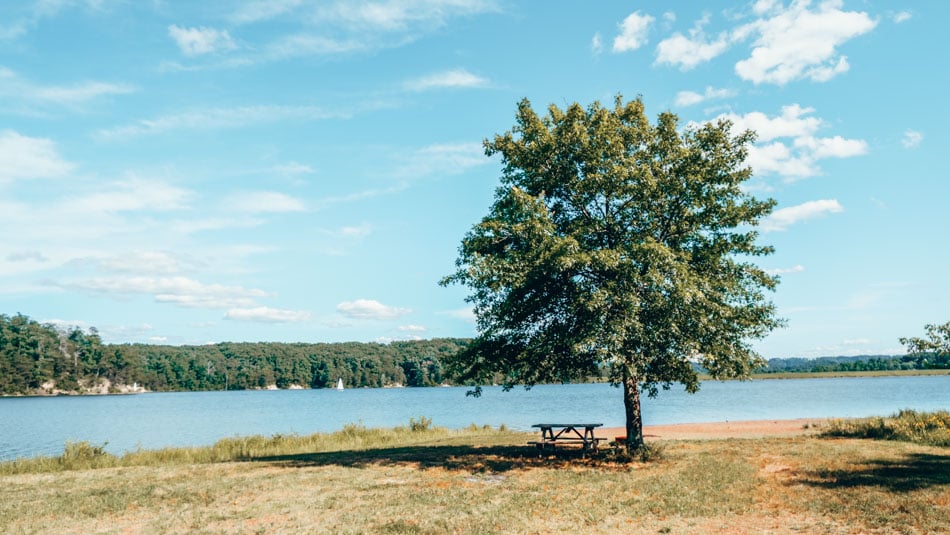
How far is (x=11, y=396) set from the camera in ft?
465

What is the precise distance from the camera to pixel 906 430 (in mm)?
23047

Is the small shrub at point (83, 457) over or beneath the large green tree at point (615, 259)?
beneath

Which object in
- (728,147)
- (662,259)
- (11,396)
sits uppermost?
(728,147)

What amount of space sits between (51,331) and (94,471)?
18758 centimetres

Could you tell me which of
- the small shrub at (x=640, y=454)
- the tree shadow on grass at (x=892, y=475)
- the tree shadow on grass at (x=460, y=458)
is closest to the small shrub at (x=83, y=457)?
the tree shadow on grass at (x=460, y=458)

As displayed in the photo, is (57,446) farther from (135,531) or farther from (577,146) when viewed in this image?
(577,146)

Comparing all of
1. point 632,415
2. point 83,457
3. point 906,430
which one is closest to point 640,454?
point 632,415

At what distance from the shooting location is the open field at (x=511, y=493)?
12047 mm

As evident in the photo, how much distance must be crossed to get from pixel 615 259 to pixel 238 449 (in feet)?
59.6

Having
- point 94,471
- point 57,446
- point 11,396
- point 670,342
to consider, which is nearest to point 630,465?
point 670,342

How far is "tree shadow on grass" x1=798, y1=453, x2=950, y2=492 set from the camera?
1433cm

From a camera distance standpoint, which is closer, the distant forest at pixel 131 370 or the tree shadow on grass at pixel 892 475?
the tree shadow on grass at pixel 892 475

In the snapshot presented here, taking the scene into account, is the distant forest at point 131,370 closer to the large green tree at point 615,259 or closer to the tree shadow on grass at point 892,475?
the large green tree at point 615,259

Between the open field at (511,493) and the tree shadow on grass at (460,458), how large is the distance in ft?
0.29
